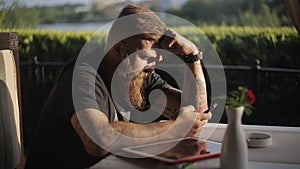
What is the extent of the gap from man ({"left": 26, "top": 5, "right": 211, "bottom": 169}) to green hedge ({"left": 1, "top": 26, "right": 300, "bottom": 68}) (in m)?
1.66

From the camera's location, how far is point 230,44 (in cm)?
425

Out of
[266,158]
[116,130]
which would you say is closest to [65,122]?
[116,130]

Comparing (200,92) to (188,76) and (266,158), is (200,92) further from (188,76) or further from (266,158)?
(266,158)

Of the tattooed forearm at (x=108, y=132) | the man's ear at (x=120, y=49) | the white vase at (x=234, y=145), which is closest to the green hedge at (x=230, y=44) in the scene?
the man's ear at (x=120, y=49)

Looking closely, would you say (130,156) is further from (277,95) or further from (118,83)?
(277,95)

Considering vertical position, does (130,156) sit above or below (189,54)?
below

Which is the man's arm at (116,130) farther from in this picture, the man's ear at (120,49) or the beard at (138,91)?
the beard at (138,91)

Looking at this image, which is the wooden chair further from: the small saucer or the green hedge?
the green hedge

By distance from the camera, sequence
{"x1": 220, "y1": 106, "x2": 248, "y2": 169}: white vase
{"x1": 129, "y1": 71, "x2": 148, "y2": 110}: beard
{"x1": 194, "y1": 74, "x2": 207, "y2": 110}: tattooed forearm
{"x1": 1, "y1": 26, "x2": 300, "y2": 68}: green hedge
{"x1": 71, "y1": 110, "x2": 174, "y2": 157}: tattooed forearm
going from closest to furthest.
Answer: {"x1": 220, "y1": 106, "x2": 248, "y2": 169}: white vase, {"x1": 71, "y1": 110, "x2": 174, "y2": 157}: tattooed forearm, {"x1": 194, "y1": 74, "x2": 207, "y2": 110}: tattooed forearm, {"x1": 129, "y1": 71, "x2": 148, "y2": 110}: beard, {"x1": 1, "y1": 26, "x2": 300, "y2": 68}: green hedge

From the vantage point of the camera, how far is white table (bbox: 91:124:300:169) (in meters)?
1.70

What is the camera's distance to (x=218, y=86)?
14.1ft

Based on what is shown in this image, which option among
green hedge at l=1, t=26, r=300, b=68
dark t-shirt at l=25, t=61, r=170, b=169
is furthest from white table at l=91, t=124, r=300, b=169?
green hedge at l=1, t=26, r=300, b=68

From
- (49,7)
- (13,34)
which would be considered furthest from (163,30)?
(49,7)

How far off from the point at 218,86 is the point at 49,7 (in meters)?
1.77
